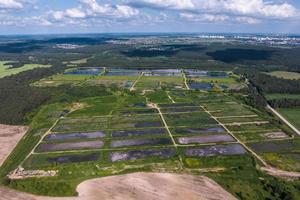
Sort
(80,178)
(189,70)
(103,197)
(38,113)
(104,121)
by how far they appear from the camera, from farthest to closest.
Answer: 1. (189,70)
2. (38,113)
3. (104,121)
4. (80,178)
5. (103,197)

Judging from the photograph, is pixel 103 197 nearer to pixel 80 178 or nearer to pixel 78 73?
pixel 80 178

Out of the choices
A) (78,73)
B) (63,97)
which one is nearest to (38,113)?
(63,97)

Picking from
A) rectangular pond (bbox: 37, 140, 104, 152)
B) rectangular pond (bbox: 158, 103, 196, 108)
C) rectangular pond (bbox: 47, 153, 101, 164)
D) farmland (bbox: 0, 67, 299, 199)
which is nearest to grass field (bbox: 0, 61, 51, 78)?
farmland (bbox: 0, 67, 299, 199)

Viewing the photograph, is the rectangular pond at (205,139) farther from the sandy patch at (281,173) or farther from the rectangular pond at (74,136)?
the rectangular pond at (74,136)

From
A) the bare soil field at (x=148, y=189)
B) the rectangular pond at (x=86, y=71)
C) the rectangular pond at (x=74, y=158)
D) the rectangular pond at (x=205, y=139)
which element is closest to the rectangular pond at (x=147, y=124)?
the rectangular pond at (x=205, y=139)

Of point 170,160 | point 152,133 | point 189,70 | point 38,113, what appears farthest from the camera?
point 189,70

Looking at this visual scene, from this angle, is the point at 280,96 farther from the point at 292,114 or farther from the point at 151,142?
the point at 151,142

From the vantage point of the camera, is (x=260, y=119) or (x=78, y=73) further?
(x=78, y=73)

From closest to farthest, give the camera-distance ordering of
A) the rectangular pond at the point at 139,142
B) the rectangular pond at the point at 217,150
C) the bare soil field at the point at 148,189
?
the bare soil field at the point at 148,189 → the rectangular pond at the point at 217,150 → the rectangular pond at the point at 139,142
